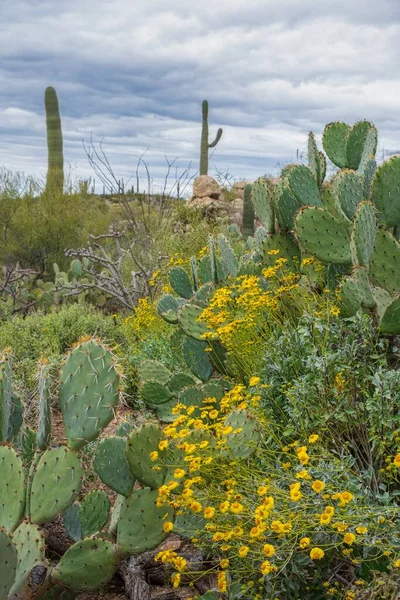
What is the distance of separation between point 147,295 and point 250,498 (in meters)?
6.52

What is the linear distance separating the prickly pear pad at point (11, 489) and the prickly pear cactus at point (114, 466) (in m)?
0.33

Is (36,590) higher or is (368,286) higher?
(368,286)

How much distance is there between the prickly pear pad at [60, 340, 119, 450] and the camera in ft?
9.18

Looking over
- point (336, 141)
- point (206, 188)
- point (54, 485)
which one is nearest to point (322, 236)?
point (336, 141)

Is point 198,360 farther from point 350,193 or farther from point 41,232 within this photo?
point 41,232

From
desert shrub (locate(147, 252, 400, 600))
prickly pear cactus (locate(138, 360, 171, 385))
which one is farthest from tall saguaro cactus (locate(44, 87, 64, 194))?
desert shrub (locate(147, 252, 400, 600))

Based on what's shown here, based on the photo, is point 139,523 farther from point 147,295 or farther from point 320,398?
point 147,295

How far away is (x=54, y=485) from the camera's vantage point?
2725mm

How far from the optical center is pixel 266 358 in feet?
12.0

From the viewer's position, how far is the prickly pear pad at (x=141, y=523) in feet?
9.32

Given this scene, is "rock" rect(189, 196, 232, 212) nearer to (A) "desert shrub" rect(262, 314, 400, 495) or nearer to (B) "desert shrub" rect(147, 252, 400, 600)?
(B) "desert shrub" rect(147, 252, 400, 600)

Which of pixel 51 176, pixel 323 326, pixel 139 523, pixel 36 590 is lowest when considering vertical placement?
pixel 36 590

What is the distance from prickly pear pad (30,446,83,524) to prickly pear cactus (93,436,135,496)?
0.58 feet

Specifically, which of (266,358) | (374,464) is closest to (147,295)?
(266,358)
